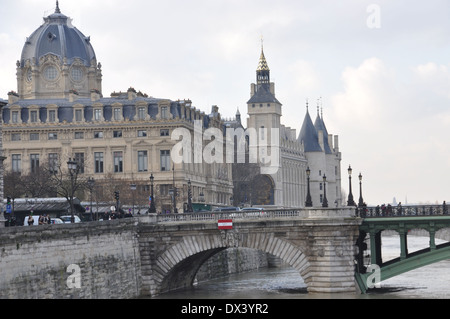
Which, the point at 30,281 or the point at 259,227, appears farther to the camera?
the point at 259,227

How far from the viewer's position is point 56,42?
125000 millimetres

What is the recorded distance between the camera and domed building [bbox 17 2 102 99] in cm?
12519

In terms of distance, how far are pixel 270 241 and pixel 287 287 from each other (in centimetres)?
1062

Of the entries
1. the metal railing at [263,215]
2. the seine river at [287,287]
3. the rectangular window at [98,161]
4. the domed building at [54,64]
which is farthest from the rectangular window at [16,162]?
the metal railing at [263,215]

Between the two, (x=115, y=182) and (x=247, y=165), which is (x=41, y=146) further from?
(x=247, y=165)

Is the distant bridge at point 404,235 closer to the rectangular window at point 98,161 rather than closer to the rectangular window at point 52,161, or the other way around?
the rectangular window at point 52,161

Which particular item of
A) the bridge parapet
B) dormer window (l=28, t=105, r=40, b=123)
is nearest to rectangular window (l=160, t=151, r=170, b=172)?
dormer window (l=28, t=105, r=40, b=123)

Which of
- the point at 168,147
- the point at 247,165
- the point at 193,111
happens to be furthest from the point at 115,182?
the point at 247,165

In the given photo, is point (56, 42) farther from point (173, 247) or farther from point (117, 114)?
point (173, 247)

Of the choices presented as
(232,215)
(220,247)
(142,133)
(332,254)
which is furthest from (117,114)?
(332,254)

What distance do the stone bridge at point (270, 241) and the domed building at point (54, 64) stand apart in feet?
196

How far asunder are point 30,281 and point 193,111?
224 feet

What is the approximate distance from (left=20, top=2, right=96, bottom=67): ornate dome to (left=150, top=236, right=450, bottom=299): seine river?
44.7 metres

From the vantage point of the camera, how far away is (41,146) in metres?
112
